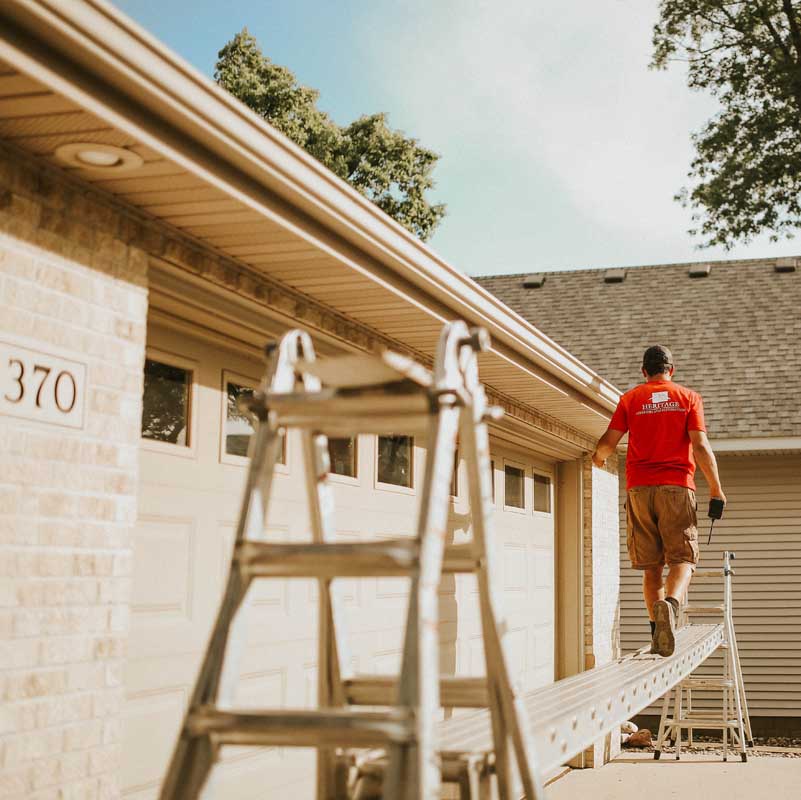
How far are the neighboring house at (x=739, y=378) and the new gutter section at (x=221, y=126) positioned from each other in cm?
903

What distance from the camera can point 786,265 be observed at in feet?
57.0

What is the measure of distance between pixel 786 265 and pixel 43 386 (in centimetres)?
1540

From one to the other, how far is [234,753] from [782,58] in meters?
16.4

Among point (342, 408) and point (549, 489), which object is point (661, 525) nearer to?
point (549, 489)

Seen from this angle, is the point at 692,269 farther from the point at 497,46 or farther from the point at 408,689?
the point at 497,46

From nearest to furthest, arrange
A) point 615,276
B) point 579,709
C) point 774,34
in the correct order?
point 579,709 → point 615,276 → point 774,34

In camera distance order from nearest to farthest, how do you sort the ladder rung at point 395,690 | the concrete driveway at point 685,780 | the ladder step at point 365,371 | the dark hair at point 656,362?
1. the ladder step at point 365,371
2. the ladder rung at point 395,690
3. the dark hair at point 656,362
4. the concrete driveway at point 685,780

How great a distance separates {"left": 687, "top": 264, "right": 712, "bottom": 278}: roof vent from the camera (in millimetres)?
17672

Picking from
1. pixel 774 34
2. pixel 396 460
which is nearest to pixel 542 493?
pixel 396 460

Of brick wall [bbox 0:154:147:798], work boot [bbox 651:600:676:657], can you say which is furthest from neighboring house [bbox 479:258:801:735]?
brick wall [bbox 0:154:147:798]

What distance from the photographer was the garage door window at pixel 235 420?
5328mm

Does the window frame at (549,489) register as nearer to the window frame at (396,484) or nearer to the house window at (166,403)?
the window frame at (396,484)

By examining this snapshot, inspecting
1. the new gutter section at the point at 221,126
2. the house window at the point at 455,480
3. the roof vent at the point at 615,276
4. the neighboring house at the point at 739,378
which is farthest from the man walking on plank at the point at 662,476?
the roof vent at the point at 615,276

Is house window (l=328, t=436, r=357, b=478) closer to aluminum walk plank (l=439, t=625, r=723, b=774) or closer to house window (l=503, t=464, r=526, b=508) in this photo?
aluminum walk plank (l=439, t=625, r=723, b=774)
